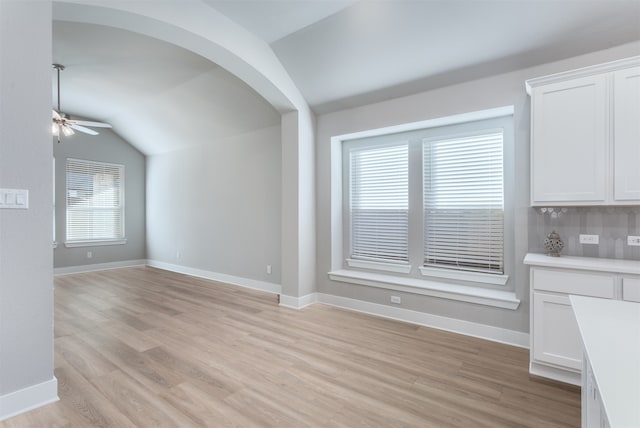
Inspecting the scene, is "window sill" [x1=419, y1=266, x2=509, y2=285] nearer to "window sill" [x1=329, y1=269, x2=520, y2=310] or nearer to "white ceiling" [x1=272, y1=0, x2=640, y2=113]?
"window sill" [x1=329, y1=269, x2=520, y2=310]

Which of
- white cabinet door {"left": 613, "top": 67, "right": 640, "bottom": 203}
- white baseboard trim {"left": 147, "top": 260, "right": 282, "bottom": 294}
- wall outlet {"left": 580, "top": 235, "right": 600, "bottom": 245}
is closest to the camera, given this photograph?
white cabinet door {"left": 613, "top": 67, "right": 640, "bottom": 203}

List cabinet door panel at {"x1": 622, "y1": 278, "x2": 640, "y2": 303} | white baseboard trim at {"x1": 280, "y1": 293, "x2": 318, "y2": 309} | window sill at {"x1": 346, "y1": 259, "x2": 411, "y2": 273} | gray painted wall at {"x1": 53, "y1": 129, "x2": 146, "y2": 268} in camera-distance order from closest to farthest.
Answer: cabinet door panel at {"x1": 622, "y1": 278, "x2": 640, "y2": 303}
window sill at {"x1": 346, "y1": 259, "x2": 411, "y2": 273}
white baseboard trim at {"x1": 280, "y1": 293, "x2": 318, "y2": 309}
gray painted wall at {"x1": 53, "y1": 129, "x2": 146, "y2": 268}

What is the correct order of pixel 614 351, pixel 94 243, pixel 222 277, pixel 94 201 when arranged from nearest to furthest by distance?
1. pixel 614 351
2. pixel 222 277
3. pixel 94 243
4. pixel 94 201

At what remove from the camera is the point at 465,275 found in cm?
358

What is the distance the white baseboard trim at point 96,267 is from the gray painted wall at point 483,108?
5.62 metres

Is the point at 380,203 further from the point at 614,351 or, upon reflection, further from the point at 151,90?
the point at 151,90

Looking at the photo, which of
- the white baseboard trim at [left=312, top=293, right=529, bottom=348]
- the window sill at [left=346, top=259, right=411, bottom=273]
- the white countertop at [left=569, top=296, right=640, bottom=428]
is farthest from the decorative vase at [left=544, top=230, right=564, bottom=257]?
the window sill at [left=346, top=259, right=411, bottom=273]

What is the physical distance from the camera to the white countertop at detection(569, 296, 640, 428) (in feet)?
2.31

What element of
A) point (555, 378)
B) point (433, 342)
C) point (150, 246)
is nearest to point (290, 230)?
point (433, 342)

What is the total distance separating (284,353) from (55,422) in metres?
1.61

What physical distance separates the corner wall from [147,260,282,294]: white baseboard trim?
322 cm

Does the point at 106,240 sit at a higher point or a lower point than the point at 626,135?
lower

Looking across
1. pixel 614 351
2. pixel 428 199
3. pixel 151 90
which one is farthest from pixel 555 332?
pixel 151 90

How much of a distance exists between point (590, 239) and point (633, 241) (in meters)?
0.26
